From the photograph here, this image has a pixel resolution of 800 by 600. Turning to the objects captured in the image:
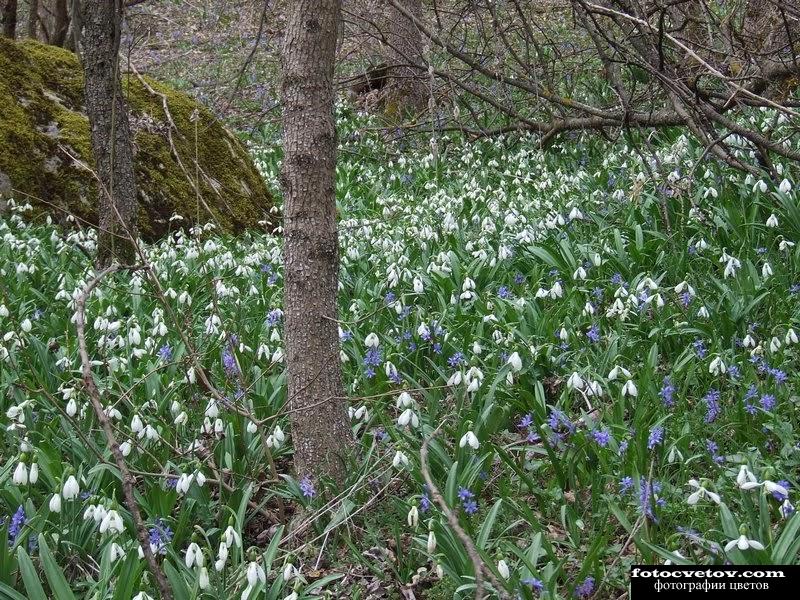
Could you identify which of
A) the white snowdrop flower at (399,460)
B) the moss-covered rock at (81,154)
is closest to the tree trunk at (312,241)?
the white snowdrop flower at (399,460)

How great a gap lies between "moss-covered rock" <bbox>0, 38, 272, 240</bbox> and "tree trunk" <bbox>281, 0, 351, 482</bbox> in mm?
3528

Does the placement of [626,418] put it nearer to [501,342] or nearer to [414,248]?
[501,342]

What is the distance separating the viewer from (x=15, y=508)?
3.04 m

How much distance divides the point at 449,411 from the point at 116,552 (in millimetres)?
1622

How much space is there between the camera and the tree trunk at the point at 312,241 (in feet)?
10.1

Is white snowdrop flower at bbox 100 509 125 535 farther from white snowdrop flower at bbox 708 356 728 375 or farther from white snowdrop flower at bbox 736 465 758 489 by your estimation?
white snowdrop flower at bbox 708 356 728 375

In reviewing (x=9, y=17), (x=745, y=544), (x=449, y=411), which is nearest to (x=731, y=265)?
(x=449, y=411)

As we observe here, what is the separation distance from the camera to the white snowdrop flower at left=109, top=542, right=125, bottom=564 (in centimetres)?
266

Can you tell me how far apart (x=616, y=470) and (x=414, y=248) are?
2995 millimetres

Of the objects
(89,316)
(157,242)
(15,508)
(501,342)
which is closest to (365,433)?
(501,342)

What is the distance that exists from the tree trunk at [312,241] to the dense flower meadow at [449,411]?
154mm

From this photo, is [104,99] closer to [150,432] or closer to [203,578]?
[150,432]

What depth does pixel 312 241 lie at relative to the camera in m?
3.17

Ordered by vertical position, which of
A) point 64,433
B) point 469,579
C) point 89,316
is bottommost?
point 469,579
